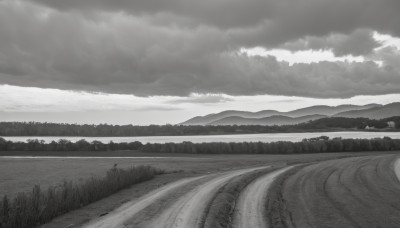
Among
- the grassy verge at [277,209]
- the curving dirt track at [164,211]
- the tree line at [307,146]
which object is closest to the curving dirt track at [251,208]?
the grassy verge at [277,209]

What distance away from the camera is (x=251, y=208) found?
62.1 ft

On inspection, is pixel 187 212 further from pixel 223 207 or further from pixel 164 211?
pixel 223 207

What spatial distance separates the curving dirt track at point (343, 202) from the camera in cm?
1658

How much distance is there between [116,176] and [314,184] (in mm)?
15411

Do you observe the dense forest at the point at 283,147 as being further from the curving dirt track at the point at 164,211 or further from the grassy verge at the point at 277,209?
the curving dirt track at the point at 164,211

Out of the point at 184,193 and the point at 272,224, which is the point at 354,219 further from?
the point at 184,193

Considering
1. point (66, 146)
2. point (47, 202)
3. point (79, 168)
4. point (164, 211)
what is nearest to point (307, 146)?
point (79, 168)

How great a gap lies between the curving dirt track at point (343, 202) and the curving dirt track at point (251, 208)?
4.28 feet

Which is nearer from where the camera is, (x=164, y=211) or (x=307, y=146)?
(x=164, y=211)

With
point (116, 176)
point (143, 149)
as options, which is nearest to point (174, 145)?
point (143, 149)

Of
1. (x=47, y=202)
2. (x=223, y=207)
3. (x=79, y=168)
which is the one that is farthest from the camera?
(x=79, y=168)

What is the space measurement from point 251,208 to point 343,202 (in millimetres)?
5796

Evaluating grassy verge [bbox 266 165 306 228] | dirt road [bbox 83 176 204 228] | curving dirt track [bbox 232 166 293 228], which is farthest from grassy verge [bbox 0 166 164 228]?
grassy verge [bbox 266 165 306 228]

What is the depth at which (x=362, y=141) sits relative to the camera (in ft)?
374
